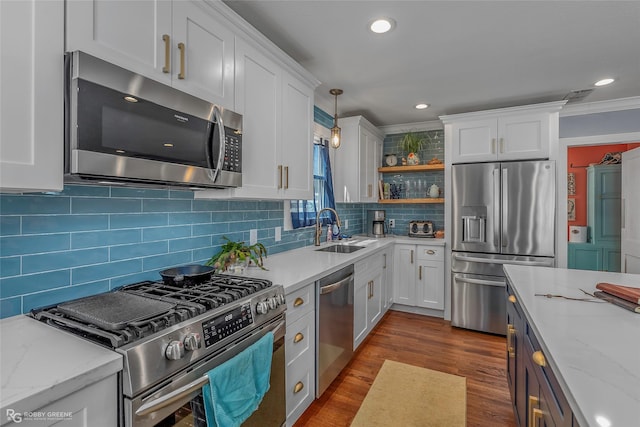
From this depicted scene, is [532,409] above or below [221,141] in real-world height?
below

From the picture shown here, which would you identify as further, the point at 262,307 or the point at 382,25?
the point at 382,25

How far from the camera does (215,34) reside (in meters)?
1.64

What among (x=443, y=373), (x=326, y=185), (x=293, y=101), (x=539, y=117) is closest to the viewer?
(x=293, y=101)

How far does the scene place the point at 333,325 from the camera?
2262 millimetres

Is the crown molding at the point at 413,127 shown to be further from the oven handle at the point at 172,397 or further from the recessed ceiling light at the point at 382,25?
the oven handle at the point at 172,397

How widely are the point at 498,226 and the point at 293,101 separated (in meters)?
2.53

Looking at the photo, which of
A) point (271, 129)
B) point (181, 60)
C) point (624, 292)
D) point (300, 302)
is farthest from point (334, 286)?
point (181, 60)

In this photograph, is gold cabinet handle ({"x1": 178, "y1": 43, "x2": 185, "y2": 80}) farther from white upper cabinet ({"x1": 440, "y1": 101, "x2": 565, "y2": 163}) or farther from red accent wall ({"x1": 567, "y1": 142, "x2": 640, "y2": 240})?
red accent wall ({"x1": 567, "y1": 142, "x2": 640, "y2": 240})

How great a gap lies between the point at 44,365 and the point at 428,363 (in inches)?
106

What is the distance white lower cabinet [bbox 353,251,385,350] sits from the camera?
2727 millimetres

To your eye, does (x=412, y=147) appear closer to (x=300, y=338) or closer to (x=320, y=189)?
(x=320, y=189)

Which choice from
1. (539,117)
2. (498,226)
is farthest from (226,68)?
(539,117)

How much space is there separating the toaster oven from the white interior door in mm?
2177

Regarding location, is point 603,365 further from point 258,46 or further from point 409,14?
point 258,46
